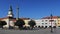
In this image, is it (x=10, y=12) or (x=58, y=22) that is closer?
(x=10, y=12)

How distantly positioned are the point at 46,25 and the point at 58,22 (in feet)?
28.0

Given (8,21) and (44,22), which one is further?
(44,22)

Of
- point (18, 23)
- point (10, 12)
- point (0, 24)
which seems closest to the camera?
point (18, 23)

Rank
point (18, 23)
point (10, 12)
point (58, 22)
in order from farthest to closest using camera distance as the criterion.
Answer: point (58, 22) < point (10, 12) < point (18, 23)

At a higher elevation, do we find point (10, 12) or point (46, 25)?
point (10, 12)

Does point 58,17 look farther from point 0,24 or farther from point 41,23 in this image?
point 0,24

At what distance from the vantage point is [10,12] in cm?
13025

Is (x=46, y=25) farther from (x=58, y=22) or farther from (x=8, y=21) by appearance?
(x=8, y=21)

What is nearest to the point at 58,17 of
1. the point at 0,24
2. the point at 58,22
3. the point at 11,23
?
the point at 58,22

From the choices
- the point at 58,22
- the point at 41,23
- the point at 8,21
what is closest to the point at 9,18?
the point at 8,21

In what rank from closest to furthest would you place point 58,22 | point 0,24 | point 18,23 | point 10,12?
1. point 18,23
2. point 0,24
3. point 10,12
4. point 58,22

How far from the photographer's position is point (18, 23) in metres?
93.5

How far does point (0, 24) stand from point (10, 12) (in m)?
25.0

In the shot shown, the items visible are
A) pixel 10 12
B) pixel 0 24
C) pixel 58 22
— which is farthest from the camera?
pixel 58 22
